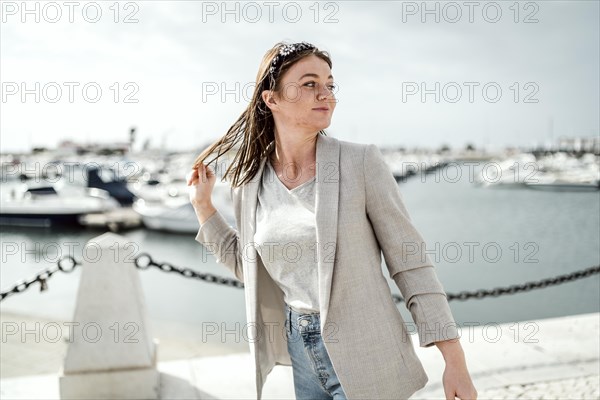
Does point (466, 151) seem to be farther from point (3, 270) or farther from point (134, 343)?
point (134, 343)

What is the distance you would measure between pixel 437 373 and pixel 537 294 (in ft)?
32.0

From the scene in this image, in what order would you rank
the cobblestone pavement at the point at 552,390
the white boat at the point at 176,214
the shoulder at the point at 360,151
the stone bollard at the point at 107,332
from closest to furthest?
the shoulder at the point at 360,151 → the stone bollard at the point at 107,332 → the cobblestone pavement at the point at 552,390 → the white boat at the point at 176,214

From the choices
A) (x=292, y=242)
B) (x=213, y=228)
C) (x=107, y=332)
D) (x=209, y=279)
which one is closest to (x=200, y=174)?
(x=213, y=228)

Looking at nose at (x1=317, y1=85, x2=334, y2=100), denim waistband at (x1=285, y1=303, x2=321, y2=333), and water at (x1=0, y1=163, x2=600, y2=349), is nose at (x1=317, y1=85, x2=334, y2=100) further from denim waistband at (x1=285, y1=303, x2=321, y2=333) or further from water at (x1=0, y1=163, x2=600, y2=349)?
water at (x1=0, y1=163, x2=600, y2=349)

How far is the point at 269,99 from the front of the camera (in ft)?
6.32

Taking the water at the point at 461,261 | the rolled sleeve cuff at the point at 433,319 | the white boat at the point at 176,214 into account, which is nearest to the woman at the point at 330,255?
the rolled sleeve cuff at the point at 433,319

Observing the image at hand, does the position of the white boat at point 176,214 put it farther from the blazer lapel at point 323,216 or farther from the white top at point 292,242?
the white top at point 292,242

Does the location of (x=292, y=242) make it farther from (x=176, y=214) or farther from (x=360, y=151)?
(x=176, y=214)

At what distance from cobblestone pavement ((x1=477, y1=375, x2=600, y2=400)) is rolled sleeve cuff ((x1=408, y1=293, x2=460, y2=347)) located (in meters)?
2.39

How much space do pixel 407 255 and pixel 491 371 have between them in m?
2.87

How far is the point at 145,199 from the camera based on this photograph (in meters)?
30.0

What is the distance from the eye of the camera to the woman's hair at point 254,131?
190 cm

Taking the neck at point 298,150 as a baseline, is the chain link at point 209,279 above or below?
below

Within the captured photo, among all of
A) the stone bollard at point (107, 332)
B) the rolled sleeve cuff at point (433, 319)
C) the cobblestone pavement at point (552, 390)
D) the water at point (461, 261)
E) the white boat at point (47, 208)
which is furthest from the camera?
the white boat at point (47, 208)
